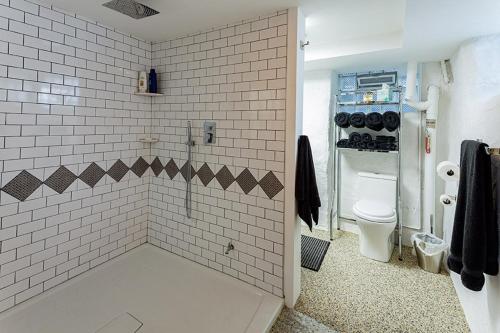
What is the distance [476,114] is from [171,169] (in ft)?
8.15

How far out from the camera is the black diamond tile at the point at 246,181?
191cm

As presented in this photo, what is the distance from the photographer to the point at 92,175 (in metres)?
2.06

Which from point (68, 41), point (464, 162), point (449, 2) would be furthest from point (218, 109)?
point (464, 162)

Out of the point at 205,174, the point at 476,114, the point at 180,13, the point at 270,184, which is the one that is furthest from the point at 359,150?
the point at 180,13

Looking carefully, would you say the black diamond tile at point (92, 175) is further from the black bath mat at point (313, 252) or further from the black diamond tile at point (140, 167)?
the black bath mat at point (313, 252)

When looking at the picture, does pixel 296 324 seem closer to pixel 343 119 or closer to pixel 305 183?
pixel 305 183

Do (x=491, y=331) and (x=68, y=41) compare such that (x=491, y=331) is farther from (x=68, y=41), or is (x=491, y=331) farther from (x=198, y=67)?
(x=68, y=41)

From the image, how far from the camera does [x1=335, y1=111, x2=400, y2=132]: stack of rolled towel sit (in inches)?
97.7

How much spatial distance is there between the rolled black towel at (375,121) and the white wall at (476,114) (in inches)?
23.1

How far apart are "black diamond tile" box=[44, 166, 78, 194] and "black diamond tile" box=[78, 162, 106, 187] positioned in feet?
0.25

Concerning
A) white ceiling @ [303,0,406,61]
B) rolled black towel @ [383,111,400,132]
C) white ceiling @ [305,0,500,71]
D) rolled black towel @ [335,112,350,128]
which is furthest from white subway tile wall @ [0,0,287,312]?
rolled black towel @ [383,111,400,132]

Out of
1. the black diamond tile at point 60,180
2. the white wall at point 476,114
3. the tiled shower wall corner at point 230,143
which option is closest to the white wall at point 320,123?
the white wall at point 476,114

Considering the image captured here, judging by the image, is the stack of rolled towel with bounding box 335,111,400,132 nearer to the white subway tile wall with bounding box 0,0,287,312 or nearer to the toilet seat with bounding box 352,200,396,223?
the toilet seat with bounding box 352,200,396,223

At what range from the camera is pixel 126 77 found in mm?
2232
